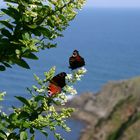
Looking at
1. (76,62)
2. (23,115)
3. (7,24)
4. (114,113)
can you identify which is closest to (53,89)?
(76,62)

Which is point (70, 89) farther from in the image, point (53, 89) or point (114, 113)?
point (114, 113)

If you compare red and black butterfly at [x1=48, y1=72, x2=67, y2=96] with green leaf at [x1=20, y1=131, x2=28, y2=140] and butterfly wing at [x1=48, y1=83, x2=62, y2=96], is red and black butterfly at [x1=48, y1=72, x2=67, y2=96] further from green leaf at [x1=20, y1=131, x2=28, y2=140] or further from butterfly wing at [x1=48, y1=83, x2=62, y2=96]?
green leaf at [x1=20, y1=131, x2=28, y2=140]

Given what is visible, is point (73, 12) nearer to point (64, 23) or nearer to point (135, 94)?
point (64, 23)

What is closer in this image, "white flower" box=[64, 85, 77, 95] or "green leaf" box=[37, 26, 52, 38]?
"white flower" box=[64, 85, 77, 95]

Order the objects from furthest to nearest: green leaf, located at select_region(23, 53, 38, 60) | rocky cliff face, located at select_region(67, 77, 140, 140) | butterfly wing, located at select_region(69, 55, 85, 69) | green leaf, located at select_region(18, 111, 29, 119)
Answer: rocky cliff face, located at select_region(67, 77, 140, 140)
green leaf, located at select_region(18, 111, 29, 119)
butterfly wing, located at select_region(69, 55, 85, 69)
green leaf, located at select_region(23, 53, 38, 60)

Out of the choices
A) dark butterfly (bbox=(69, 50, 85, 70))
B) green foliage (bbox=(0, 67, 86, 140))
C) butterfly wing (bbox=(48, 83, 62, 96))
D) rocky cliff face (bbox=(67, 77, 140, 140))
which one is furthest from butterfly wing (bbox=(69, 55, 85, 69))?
rocky cliff face (bbox=(67, 77, 140, 140))

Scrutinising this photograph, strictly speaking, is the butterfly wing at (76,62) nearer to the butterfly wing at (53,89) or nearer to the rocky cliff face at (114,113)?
the butterfly wing at (53,89)
